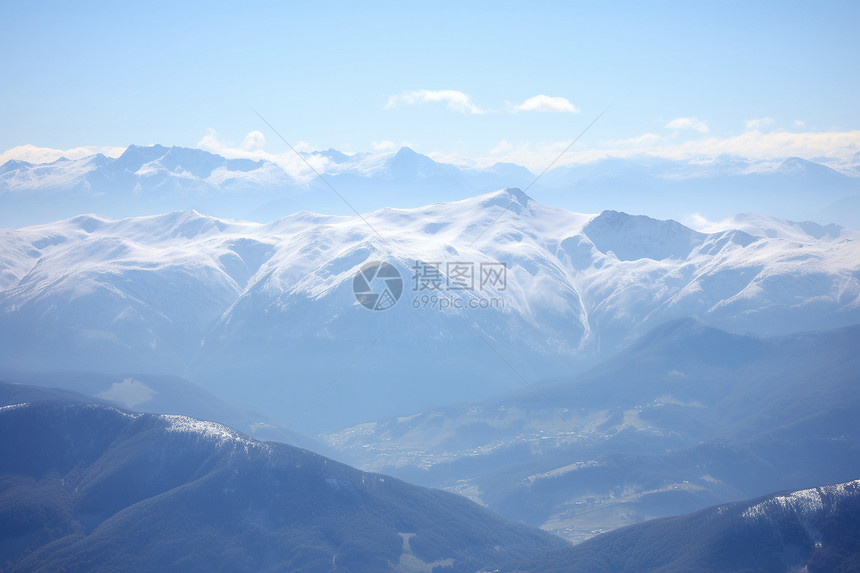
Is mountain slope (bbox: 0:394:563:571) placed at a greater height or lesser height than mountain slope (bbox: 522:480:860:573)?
A: lesser

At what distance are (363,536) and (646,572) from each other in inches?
1977

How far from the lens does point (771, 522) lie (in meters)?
128

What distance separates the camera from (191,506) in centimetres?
14662

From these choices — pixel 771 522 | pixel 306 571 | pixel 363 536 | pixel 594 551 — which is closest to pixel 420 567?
pixel 363 536

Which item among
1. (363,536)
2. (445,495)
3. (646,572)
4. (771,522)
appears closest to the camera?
(771,522)

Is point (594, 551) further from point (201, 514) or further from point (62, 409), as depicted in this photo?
point (62, 409)

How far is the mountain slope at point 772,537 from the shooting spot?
401 feet

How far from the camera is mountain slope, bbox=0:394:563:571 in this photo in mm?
139125

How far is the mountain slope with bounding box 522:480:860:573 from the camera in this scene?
12212 cm

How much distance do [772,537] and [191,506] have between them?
9663cm

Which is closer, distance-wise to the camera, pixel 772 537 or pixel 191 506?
pixel 772 537

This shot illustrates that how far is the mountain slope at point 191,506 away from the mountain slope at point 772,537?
32.8m

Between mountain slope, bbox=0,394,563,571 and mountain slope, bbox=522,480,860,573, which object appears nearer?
mountain slope, bbox=522,480,860,573

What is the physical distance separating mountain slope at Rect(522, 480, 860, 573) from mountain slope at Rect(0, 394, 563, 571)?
32.8 m
